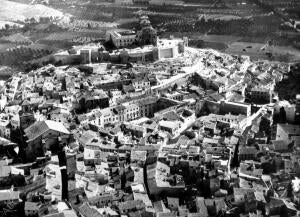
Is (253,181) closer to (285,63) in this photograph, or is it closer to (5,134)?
(5,134)

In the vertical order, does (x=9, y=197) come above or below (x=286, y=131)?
below

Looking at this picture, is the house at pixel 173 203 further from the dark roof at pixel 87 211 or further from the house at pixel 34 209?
the house at pixel 34 209

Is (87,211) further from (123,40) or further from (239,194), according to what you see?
(123,40)

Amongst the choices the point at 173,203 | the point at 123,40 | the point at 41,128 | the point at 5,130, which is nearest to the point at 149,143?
the point at 173,203

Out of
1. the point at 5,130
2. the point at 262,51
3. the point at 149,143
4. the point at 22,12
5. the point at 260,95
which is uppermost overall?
the point at 22,12

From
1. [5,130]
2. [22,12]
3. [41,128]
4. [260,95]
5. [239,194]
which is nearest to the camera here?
[239,194]

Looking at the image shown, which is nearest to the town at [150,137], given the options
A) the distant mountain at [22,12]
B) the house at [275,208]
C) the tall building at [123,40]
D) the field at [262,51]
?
the house at [275,208]

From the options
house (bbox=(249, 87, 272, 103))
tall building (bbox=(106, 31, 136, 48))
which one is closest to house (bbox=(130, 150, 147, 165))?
house (bbox=(249, 87, 272, 103))

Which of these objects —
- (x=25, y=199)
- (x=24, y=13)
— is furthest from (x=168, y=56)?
(x=24, y=13)
